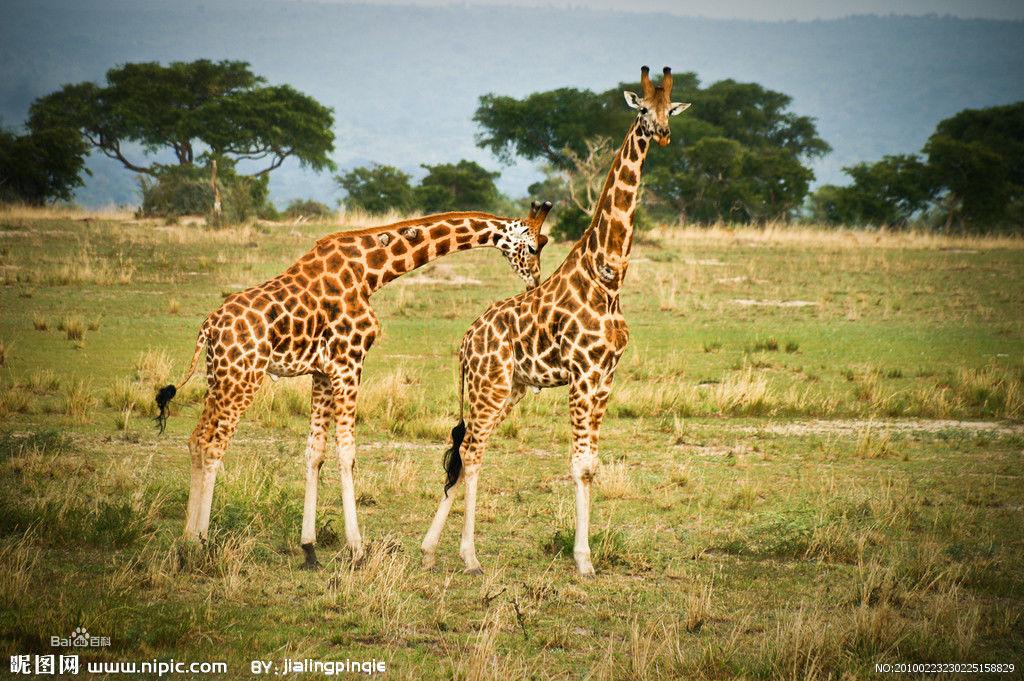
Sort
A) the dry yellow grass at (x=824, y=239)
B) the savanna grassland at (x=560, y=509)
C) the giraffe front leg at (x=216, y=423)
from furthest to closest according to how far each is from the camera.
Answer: the dry yellow grass at (x=824, y=239)
the giraffe front leg at (x=216, y=423)
the savanna grassland at (x=560, y=509)

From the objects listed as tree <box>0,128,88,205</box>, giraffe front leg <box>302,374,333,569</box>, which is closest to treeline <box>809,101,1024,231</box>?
tree <box>0,128,88,205</box>

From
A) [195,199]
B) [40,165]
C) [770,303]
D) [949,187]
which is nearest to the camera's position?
[770,303]

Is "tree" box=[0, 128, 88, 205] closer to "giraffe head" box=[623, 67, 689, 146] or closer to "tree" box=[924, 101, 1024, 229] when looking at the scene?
"tree" box=[924, 101, 1024, 229]

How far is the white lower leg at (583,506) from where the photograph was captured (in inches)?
333

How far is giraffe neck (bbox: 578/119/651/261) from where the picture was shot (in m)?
8.59

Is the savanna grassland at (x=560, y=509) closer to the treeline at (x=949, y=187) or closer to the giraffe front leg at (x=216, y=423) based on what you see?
the giraffe front leg at (x=216, y=423)

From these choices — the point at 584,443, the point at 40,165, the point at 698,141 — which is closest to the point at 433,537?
the point at 584,443

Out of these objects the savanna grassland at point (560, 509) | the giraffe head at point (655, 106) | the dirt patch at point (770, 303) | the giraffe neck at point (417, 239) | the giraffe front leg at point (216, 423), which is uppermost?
the giraffe head at point (655, 106)

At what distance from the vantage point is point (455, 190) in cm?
5409

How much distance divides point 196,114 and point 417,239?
46.8 m

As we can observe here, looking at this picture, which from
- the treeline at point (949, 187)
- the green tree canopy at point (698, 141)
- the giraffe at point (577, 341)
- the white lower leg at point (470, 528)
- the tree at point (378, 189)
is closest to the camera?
the giraffe at point (577, 341)

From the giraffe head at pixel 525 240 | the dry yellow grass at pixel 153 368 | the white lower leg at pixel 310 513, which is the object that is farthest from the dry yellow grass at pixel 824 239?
the white lower leg at pixel 310 513

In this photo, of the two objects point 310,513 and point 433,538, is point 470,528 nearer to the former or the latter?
point 433,538

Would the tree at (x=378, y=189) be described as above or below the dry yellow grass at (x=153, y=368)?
above
